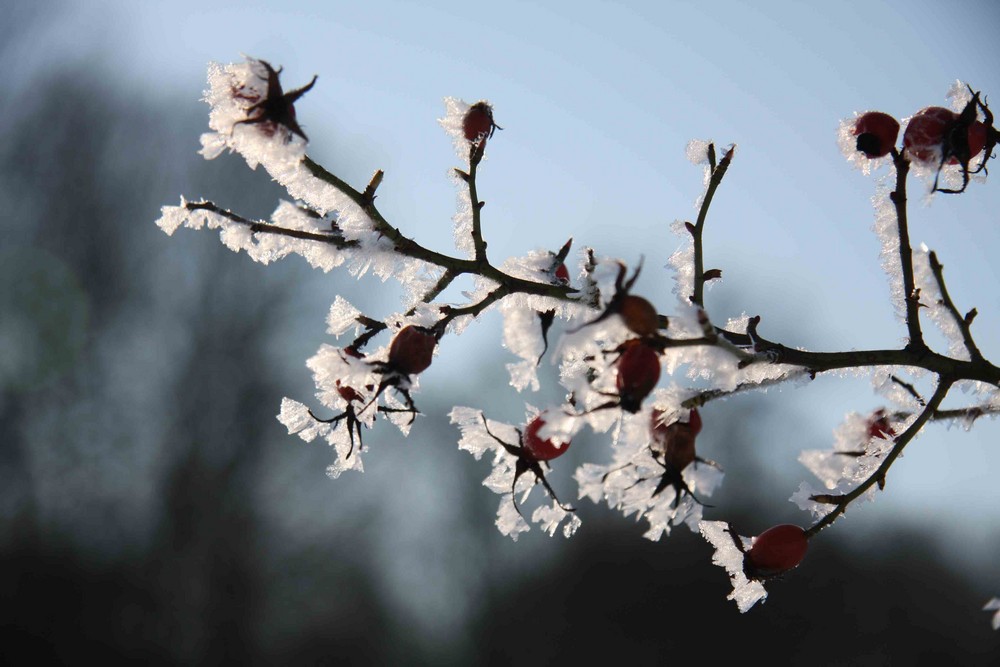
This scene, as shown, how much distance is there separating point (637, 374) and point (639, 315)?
78 mm

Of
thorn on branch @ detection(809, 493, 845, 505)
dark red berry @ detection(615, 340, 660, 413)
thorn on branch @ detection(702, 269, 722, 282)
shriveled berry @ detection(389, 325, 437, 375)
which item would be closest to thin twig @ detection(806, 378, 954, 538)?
thorn on branch @ detection(809, 493, 845, 505)

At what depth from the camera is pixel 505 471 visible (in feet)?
4.69

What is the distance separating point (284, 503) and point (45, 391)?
5.61 m

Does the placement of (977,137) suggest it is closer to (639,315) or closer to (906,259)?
(906,259)

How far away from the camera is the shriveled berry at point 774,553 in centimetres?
146

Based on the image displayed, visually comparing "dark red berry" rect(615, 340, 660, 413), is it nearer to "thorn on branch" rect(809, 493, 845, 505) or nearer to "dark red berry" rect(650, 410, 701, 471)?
"dark red berry" rect(650, 410, 701, 471)

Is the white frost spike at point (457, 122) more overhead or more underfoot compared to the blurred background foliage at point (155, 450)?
more underfoot

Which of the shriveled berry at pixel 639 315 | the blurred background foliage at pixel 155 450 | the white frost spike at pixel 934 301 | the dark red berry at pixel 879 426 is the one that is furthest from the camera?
the blurred background foliage at pixel 155 450

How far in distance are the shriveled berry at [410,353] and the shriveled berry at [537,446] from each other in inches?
7.8

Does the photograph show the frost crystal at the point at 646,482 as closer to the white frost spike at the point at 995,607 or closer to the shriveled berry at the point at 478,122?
the white frost spike at the point at 995,607

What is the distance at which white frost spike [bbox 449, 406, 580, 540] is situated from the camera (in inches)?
54.8

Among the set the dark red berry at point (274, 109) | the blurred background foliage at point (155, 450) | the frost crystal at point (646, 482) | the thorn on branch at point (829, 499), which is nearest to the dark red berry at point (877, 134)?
the thorn on branch at point (829, 499)

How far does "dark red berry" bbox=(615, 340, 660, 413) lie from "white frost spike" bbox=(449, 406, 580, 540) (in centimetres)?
30

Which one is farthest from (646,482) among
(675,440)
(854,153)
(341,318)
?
(854,153)
